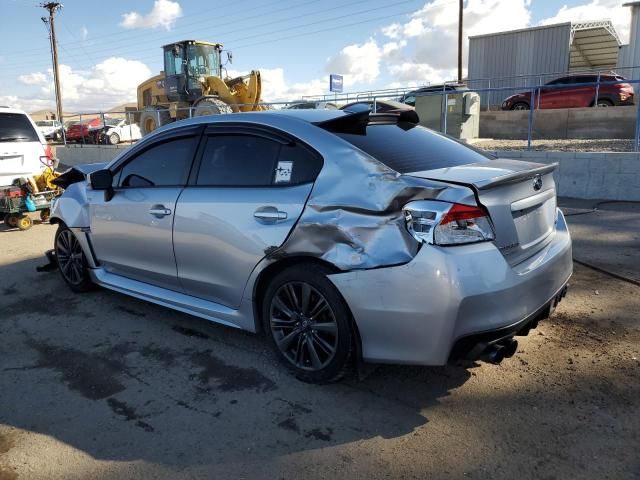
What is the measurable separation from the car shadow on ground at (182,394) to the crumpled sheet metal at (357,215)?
0.84m

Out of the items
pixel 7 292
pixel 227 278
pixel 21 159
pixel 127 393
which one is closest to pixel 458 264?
pixel 227 278

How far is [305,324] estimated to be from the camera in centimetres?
312

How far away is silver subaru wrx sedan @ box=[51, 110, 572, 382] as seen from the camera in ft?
8.66

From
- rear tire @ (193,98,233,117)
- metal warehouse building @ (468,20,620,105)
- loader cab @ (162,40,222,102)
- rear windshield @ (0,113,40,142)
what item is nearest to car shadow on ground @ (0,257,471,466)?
rear windshield @ (0,113,40,142)

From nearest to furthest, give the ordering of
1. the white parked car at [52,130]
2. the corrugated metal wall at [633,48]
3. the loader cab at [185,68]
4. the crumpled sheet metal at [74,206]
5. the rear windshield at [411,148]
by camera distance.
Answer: the rear windshield at [411,148] < the crumpled sheet metal at [74,206] < the loader cab at [185,68] < the corrugated metal wall at [633,48] < the white parked car at [52,130]

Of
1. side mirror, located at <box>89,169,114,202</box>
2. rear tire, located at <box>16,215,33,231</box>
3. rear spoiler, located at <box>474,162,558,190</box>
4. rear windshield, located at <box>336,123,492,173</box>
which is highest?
rear windshield, located at <box>336,123,492,173</box>

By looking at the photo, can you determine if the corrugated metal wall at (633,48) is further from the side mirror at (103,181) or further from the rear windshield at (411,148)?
the side mirror at (103,181)

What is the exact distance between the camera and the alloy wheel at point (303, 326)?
3.02 m

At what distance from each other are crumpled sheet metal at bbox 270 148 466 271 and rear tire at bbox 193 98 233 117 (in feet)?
44.6

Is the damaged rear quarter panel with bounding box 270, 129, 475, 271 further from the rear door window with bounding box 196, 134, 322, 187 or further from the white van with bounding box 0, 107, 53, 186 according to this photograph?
the white van with bounding box 0, 107, 53, 186

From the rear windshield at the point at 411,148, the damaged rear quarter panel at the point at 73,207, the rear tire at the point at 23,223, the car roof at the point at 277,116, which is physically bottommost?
the rear tire at the point at 23,223

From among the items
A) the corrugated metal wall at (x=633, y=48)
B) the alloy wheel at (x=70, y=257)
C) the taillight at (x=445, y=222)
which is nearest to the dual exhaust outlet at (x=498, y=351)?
the taillight at (x=445, y=222)

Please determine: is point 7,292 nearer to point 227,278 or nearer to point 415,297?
point 227,278

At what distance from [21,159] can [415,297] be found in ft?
27.2
